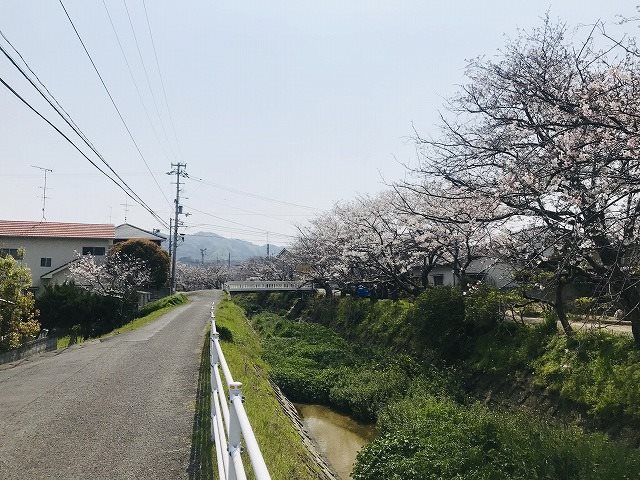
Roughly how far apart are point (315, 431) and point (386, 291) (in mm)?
17869

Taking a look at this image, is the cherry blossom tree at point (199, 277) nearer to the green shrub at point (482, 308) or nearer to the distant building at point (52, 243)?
the distant building at point (52, 243)

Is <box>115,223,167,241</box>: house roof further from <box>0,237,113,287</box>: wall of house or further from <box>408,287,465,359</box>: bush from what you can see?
<box>408,287,465,359</box>: bush

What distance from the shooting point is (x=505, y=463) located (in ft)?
23.9

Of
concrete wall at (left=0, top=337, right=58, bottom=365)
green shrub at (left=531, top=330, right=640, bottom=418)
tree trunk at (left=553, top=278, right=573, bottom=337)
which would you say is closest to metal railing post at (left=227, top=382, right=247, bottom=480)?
green shrub at (left=531, top=330, right=640, bottom=418)

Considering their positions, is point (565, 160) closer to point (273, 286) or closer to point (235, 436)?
point (235, 436)

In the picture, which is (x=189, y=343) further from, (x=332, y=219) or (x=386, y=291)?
(x=332, y=219)

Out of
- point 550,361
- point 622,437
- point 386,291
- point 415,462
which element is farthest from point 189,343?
point 386,291

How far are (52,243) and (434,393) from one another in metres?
37.9

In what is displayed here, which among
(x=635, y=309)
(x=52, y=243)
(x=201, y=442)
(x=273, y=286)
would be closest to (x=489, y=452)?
(x=635, y=309)

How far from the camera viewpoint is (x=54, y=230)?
135ft

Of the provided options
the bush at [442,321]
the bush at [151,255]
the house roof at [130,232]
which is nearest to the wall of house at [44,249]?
the bush at [151,255]

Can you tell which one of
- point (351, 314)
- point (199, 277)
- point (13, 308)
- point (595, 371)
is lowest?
point (595, 371)

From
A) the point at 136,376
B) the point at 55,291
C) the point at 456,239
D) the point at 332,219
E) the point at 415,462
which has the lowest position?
the point at 415,462

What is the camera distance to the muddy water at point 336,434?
35.5 feet
